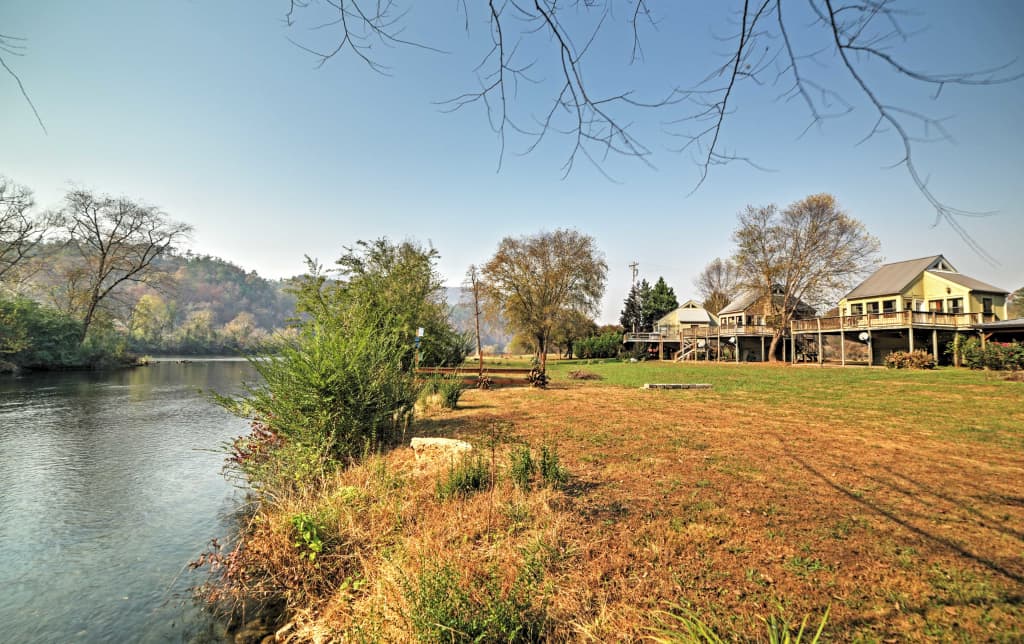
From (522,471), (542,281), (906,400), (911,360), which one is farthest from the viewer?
(542,281)

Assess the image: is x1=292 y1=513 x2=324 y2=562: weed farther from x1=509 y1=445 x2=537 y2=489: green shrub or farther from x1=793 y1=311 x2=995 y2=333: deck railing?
x1=793 y1=311 x2=995 y2=333: deck railing

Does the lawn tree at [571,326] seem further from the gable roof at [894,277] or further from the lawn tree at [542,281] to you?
the gable roof at [894,277]

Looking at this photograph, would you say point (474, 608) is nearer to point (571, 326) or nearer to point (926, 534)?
point (926, 534)

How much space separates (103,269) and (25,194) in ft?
33.7

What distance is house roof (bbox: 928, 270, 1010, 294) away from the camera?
29125 mm

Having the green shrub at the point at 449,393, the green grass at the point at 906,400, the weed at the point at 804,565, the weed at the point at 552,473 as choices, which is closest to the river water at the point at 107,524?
the weed at the point at 552,473

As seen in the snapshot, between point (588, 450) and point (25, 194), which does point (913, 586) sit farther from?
point (25, 194)

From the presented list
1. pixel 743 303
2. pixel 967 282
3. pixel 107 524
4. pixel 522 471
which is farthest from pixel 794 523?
pixel 743 303

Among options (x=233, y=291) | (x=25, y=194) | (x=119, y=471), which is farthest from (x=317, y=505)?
(x=233, y=291)

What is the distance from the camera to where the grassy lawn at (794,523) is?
2.77 m

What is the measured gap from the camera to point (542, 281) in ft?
143

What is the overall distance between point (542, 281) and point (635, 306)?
90.7ft

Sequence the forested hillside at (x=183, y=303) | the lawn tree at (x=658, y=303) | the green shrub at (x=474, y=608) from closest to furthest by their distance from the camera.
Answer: the green shrub at (x=474, y=608) → the forested hillside at (x=183, y=303) → the lawn tree at (x=658, y=303)

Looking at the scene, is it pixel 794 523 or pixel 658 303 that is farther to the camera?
pixel 658 303
